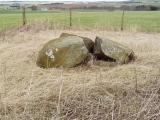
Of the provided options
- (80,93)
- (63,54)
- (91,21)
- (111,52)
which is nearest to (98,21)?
(91,21)

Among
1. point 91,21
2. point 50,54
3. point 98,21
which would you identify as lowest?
point 91,21

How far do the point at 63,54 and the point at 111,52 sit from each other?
1.41m

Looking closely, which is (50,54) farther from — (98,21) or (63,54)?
(98,21)

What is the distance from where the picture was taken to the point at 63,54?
7.30 metres

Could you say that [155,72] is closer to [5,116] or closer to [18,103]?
[18,103]

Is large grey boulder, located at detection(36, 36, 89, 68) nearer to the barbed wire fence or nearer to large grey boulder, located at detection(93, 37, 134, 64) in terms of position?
large grey boulder, located at detection(93, 37, 134, 64)

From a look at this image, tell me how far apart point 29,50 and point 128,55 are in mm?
3402

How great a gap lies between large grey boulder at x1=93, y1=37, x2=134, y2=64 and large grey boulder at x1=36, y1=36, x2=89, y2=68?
0.43 metres

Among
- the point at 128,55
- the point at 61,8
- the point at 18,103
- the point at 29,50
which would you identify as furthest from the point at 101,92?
the point at 61,8

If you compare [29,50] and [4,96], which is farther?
[29,50]

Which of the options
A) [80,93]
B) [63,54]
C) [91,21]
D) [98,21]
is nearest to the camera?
[80,93]

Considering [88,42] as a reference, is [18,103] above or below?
below

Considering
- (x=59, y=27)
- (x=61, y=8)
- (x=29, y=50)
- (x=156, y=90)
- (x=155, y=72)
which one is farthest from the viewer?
(x=61, y=8)

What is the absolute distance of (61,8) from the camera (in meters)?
51.1
